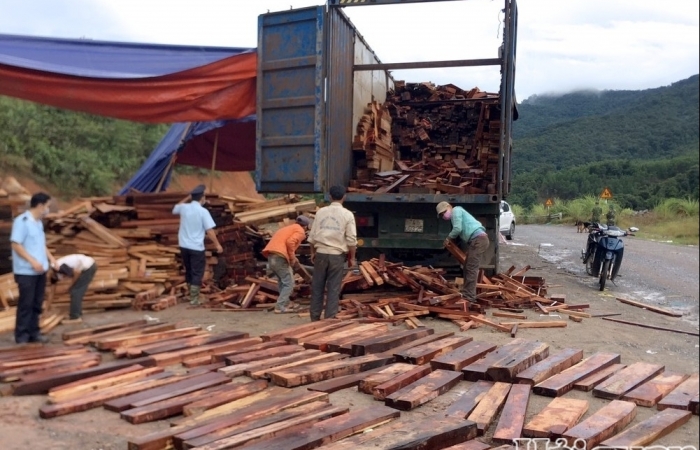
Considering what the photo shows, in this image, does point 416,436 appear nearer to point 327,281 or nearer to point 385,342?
point 385,342

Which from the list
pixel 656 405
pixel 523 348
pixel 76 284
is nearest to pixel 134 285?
pixel 76 284

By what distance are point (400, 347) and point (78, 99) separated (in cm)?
482

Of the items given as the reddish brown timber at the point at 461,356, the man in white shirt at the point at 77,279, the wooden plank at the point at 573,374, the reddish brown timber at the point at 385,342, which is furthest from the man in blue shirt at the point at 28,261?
the wooden plank at the point at 573,374

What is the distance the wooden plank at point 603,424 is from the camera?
355 centimetres

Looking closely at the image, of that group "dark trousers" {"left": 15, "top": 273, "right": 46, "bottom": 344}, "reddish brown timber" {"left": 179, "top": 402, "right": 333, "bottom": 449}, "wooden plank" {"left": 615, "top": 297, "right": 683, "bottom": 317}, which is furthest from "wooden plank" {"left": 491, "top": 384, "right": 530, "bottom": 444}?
"dark trousers" {"left": 15, "top": 273, "right": 46, "bottom": 344}

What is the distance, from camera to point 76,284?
26.8 ft

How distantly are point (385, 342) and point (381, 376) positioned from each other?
1.08m

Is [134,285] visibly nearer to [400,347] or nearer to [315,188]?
[315,188]

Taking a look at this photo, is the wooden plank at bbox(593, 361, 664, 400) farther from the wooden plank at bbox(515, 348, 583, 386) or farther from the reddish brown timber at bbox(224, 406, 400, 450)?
the reddish brown timber at bbox(224, 406, 400, 450)

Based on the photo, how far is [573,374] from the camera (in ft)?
16.7

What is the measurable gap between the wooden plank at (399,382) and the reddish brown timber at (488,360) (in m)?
0.34

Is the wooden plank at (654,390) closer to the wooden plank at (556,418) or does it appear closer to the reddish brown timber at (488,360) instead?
the wooden plank at (556,418)

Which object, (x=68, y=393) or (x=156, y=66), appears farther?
(x=156, y=66)

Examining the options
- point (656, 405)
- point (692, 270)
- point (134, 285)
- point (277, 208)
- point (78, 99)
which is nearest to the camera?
point (692, 270)
